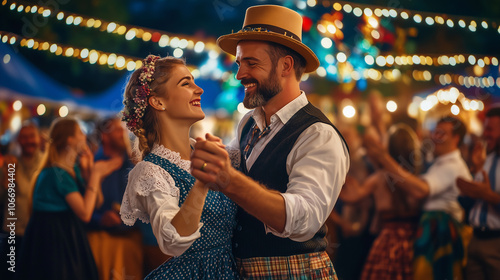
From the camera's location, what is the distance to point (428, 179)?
4215 millimetres

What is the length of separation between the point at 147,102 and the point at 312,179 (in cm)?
77

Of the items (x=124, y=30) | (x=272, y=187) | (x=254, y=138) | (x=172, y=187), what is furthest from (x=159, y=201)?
(x=124, y=30)

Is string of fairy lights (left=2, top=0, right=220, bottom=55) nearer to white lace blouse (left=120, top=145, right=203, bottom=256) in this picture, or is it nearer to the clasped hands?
white lace blouse (left=120, top=145, right=203, bottom=256)

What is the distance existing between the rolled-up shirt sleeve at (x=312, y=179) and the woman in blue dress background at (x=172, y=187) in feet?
0.89

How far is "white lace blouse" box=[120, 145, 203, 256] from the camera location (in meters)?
1.53

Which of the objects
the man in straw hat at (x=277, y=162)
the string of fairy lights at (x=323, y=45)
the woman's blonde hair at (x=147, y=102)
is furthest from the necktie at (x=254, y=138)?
the string of fairy lights at (x=323, y=45)

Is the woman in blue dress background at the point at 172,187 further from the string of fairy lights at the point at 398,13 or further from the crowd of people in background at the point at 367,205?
the string of fairy lights at the point at 398,13

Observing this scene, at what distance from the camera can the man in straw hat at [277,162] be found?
1.43 meters

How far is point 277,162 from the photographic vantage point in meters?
1.81

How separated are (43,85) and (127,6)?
113cm

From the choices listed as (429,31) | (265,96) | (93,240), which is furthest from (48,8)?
(429,31)

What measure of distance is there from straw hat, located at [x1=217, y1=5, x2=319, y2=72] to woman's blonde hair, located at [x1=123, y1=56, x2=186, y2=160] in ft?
1.06

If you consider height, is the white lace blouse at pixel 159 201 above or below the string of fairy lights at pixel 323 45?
below

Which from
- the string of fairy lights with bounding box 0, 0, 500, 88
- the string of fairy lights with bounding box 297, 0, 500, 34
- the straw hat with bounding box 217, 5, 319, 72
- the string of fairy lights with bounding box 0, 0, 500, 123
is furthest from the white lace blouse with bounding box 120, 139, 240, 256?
the string of fairy lights with bounding box 297, 0, 500, 34
